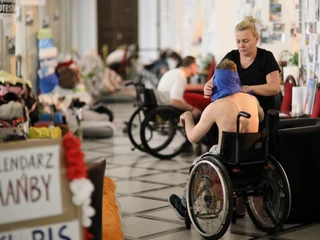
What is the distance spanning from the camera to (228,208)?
5.20m

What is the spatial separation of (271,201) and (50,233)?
7.77 ft

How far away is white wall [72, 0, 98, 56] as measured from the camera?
2186 cm

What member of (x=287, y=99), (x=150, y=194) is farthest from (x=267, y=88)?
(x=287, y=99)

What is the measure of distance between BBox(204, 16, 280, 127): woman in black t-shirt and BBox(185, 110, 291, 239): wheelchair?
485 millimetres

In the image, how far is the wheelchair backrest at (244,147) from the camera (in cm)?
535

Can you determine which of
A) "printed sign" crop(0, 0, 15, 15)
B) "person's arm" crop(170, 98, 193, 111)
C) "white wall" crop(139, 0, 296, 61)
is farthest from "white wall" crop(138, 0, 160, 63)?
"printed sign" crop(0, 0, 15, 15)

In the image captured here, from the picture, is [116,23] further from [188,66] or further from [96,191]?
[96,191]

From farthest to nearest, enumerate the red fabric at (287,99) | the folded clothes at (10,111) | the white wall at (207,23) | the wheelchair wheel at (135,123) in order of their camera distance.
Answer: the wheelchair wheel at (135,123), the white wall at (207,23), the red fabric at (287,99), the folded clothes at (10,111)

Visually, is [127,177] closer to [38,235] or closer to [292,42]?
[292,42]

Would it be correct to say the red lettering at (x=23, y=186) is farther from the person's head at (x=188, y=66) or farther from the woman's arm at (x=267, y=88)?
the person's head at (x=188, y=66)

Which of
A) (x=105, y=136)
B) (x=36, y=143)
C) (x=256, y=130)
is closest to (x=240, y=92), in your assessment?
(x=256, y=130)

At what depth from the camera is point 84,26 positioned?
2238 centimetres

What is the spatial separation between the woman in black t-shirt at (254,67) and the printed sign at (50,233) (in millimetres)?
2418

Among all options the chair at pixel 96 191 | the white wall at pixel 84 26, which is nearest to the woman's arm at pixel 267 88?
the chair at pixel 96 191
